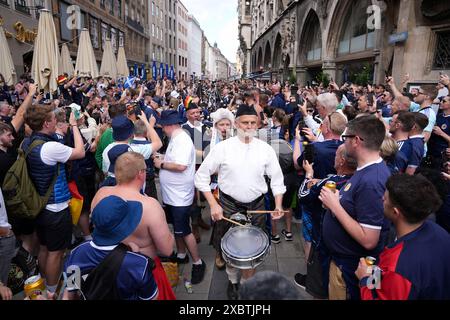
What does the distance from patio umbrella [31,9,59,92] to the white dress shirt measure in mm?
5911

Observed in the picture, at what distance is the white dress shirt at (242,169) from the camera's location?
10.8 feet

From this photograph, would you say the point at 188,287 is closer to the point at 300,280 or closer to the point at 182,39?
the point at 300,280

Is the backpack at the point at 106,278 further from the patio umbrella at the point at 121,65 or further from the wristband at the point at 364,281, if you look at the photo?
Result: the patio umbrella at the point at 121,65

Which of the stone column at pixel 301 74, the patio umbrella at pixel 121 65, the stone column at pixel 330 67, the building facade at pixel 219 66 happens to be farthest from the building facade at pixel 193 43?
the patio umbrella at pixel 121 65

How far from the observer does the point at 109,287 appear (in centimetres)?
190

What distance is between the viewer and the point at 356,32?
15773 mm

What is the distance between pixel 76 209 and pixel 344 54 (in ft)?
56.7

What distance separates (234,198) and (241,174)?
1.00 ft

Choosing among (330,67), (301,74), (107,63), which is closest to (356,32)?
(330,67)

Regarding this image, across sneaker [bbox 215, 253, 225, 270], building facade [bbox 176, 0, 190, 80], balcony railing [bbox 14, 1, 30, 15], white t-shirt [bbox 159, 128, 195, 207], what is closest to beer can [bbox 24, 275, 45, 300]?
white t-shirt [bbox 159, 128, 195, 207]

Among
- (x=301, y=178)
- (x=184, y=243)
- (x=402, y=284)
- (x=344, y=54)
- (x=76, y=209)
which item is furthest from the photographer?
(x=344, y=54)
